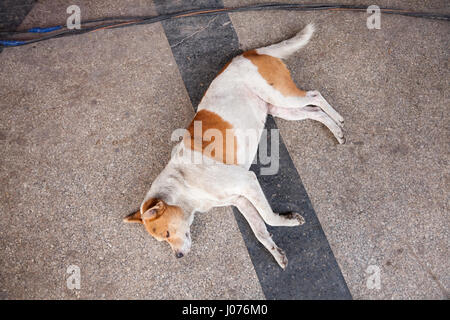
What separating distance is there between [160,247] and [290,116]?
5.85ft

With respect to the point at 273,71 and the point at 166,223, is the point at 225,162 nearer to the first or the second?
the point at 166,223

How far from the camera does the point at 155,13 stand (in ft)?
11.2

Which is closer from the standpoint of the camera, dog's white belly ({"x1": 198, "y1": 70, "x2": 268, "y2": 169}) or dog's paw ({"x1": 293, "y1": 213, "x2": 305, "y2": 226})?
dog's white belly ({"x1": 198, "y1": 70, "x2": 268, "y2": 169})

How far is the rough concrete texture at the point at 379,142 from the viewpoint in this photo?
2631mm

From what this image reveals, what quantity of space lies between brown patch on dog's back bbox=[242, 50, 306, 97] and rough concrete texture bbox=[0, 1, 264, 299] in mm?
904

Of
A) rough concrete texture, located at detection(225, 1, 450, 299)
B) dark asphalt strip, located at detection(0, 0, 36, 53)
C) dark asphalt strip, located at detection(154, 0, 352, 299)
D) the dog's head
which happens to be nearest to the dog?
the dog's head

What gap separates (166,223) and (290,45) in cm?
209

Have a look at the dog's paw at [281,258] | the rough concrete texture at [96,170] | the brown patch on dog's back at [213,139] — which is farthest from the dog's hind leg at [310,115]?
the dog's paw at [281,258]

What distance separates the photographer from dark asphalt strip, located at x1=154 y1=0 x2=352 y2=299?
2627 mm

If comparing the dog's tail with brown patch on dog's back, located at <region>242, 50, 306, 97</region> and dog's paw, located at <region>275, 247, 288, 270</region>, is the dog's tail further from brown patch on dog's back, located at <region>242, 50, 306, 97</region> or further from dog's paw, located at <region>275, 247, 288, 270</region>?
dog's paw, located at <region>275, 247, 288, 270</region>

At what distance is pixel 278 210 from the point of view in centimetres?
278

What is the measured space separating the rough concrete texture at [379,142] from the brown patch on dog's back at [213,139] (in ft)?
2.70

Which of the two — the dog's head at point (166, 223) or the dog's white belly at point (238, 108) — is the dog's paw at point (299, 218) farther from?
the dog's head at point (166, 223)

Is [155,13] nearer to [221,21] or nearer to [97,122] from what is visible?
[221,21]
